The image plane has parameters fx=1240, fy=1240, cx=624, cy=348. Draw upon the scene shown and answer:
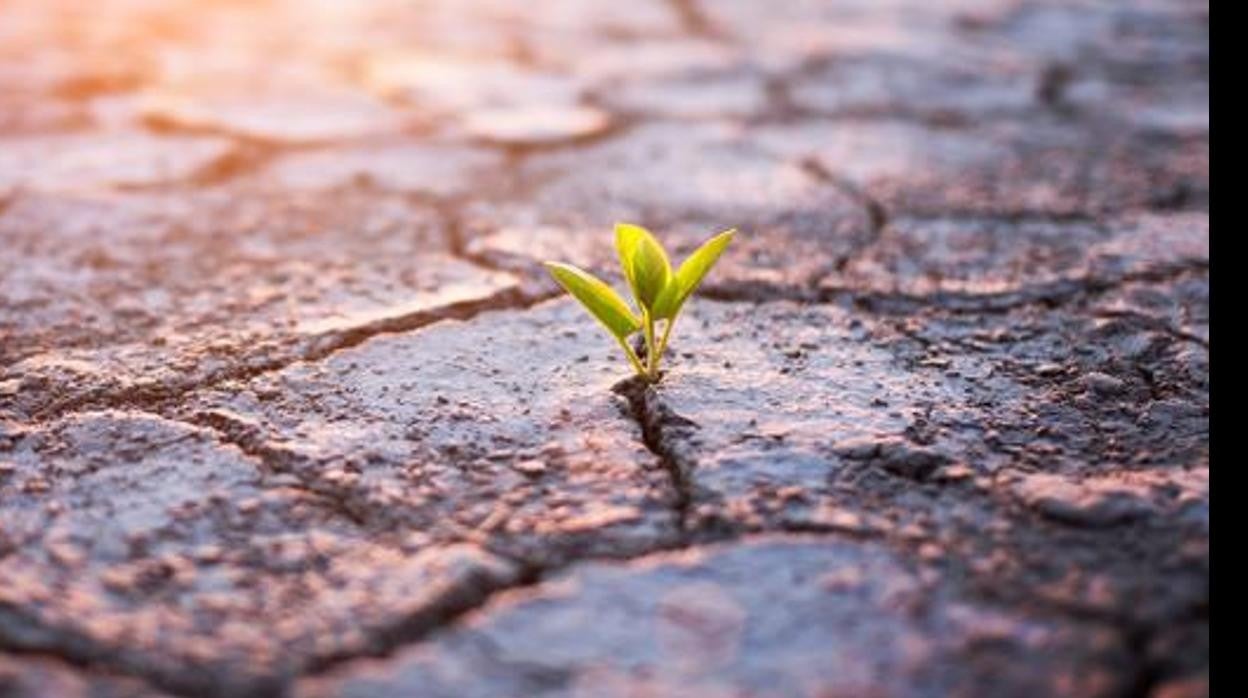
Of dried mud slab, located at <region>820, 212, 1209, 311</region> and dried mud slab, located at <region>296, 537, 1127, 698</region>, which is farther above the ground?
dried mud slab, located at <region>820, 212, 1209, 311</region>

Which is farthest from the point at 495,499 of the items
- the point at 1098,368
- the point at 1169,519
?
the point at 1098,368

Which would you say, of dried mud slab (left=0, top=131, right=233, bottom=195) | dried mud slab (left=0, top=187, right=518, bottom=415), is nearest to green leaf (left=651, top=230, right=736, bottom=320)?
dried mud slab (left=0, top=187, right=518, bottom=415)

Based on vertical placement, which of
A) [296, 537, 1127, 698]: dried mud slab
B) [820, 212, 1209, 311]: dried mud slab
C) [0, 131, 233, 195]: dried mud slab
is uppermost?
[0, 131, 233, 195]: dried mud slab

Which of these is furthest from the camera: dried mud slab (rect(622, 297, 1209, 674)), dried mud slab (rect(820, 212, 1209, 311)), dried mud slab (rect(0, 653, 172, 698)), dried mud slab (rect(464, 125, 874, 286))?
dried mud slab (rect(464, 125, 874, 286))

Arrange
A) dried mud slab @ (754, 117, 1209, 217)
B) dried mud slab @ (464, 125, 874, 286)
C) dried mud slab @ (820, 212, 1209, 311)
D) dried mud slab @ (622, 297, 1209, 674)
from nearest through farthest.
Answer: dried mud slab @ (622, 297, 1209, 674) → dried mud slab @ (820, 212, 1209, 311) → dried mud slab @ (464, 125, 874, 286) → dried mud slab @ (754, 117, 1209, 217)

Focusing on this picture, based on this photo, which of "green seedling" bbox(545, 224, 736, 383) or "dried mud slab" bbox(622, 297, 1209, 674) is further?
"green seedling" bbox(545, 224, 736, 383)

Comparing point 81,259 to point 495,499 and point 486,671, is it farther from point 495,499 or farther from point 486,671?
point 486,671

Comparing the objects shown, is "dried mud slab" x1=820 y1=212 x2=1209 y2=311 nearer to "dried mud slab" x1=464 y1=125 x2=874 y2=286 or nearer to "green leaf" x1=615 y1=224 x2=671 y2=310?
"dried mud slab" x1=464 y1=125 x2=874 y2=286

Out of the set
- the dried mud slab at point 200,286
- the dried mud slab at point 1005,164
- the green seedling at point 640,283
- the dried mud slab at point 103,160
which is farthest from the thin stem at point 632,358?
the dried mud slab at point 103,160
